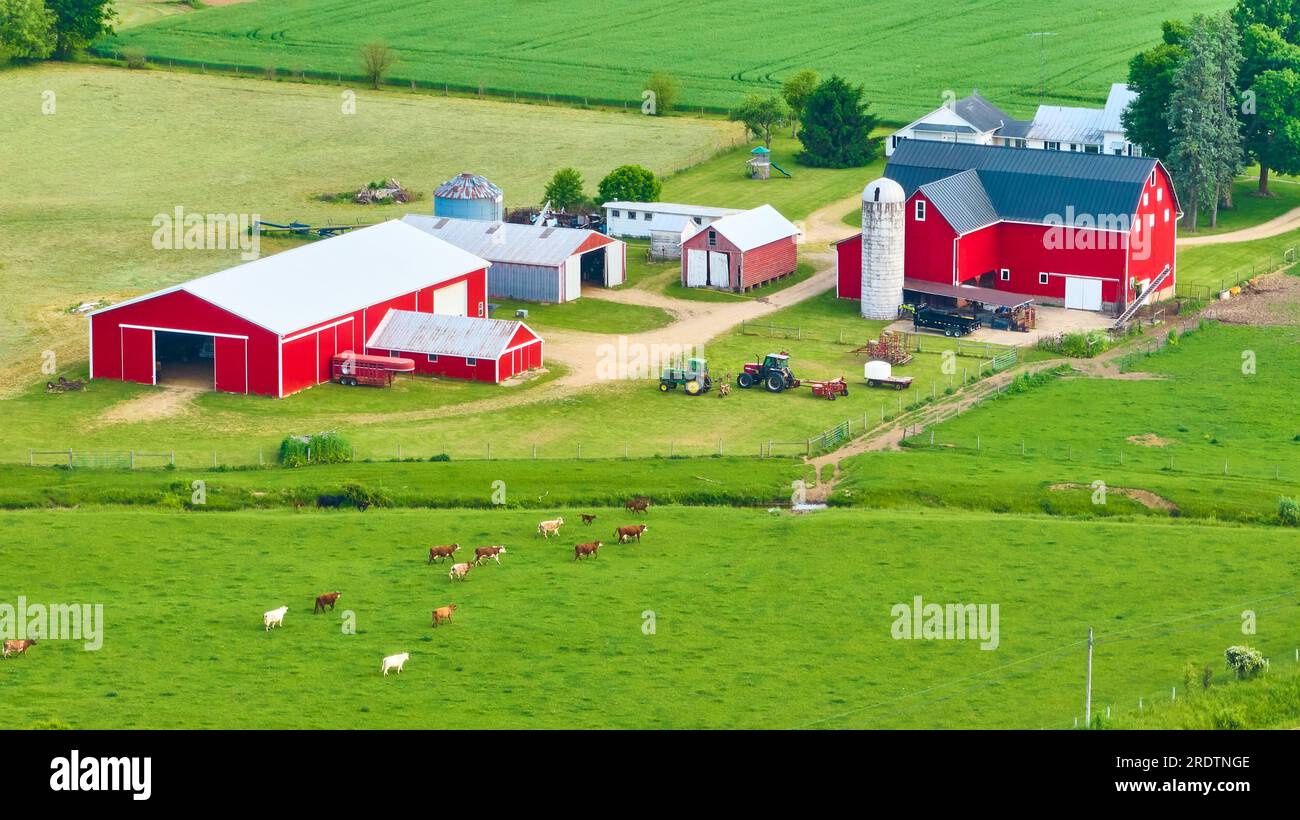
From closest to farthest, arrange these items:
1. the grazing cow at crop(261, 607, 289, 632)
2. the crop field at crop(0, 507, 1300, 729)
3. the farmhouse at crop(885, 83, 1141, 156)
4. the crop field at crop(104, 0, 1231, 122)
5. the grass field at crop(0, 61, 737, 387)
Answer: the crop field at crop(0, 507, 1300, 729) → the grazing cow at crop(261, 607, 289, 632) → the grass field at crop(0, 61, 737, 387) → the farmhouse at crop(885, 83, 1141, 156) → the crop field at crop(104, 0, 1231, 122)

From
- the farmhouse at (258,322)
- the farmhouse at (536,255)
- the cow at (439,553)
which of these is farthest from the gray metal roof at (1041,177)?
the cow at (439,553)

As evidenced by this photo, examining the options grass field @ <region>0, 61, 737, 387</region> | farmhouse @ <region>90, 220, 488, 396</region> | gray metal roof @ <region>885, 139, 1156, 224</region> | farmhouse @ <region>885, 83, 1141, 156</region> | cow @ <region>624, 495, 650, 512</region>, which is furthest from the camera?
farmhouse @ <region>885, 83, 1141, 156</region>

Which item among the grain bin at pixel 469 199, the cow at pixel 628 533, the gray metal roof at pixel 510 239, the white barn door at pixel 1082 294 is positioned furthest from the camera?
the grain bin at pixel 469 199

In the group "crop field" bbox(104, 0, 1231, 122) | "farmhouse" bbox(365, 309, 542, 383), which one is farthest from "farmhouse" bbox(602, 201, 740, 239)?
"crop field" bbox(104, 0, 1231, 122)

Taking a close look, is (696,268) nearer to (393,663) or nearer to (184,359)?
(184,359)

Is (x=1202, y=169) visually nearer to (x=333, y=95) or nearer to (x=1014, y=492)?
(x=1014, y=492)

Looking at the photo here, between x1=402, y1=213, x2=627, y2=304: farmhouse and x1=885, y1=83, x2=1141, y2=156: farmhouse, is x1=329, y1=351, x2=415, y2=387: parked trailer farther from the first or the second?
x1=885, y1=83, x2=1141, y2=156: farmhouse

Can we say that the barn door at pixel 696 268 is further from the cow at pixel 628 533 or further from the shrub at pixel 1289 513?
the shrub at pixel 1289 513
